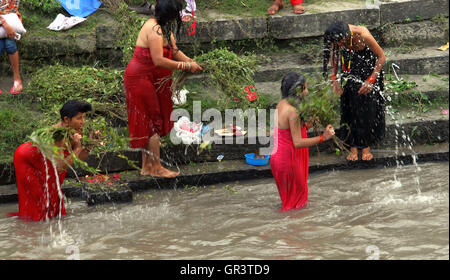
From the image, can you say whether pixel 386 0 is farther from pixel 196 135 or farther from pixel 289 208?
pixel 289 208

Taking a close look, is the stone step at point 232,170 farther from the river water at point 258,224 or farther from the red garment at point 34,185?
the red garment at point 34,185

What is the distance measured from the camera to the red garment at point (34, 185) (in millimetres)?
6070

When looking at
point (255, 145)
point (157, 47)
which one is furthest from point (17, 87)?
point (255, 145)

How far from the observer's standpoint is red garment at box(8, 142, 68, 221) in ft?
19.9

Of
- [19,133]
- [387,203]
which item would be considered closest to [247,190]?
[387,203]

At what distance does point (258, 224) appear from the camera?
6.03 metres

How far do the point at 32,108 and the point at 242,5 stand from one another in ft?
11.3

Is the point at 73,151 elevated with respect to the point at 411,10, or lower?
lower

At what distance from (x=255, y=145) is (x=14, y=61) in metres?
3.27

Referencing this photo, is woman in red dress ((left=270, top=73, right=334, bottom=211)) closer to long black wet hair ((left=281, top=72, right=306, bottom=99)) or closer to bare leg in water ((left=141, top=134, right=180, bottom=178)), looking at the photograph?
long black wet hair ((left=281, top=72, right=306, bottom=99))

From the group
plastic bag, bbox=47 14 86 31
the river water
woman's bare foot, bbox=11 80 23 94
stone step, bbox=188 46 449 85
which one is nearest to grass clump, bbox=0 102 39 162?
woman's bare foot, bbox=11 80 23 94

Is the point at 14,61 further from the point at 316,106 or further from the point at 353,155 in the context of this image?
the point at 353,155

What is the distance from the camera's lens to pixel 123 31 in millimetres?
8727

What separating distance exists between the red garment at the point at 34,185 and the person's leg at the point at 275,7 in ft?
13.9
